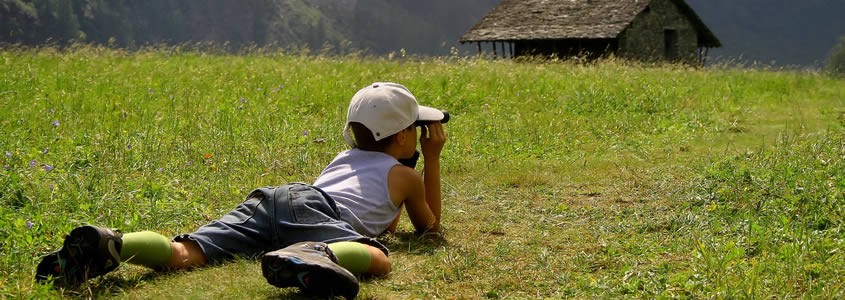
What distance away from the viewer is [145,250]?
3.50 meters

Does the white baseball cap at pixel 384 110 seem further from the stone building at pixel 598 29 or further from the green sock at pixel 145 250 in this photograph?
the stone building at pixel 598 29

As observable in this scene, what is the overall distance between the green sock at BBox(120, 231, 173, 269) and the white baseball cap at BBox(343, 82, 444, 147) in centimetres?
104

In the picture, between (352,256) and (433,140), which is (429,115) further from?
(352,256)

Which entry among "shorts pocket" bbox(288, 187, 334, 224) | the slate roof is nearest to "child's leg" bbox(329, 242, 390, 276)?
"shorts pocket" bbox(288, 187, 334, 224)

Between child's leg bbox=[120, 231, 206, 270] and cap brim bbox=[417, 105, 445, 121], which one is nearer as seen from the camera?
child's leg bbox=[120, 231, 206, 270]

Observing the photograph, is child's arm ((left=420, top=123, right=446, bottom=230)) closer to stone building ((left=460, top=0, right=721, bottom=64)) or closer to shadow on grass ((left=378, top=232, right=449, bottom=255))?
shadow on grass ((left=378, top=232, right=449, bottom=255))

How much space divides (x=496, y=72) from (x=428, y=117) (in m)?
9.84

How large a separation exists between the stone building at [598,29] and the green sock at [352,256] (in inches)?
1019

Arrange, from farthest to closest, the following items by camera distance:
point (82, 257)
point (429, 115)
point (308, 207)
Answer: point (429, 115), point (308, 207), point (82, 257)

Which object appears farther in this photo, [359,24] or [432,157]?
[359,24]

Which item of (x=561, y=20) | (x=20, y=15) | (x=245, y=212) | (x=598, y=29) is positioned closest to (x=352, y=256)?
(x=245, y=212)

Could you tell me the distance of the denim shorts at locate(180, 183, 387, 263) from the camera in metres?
3.70

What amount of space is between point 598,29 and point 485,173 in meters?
23.6

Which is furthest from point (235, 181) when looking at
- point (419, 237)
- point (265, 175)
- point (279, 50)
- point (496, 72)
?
point (279, 50)
